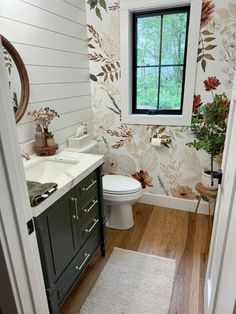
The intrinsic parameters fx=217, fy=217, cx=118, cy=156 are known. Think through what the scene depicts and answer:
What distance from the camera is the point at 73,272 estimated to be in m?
1.45

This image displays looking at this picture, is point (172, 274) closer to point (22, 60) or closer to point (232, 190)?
point (232, 190)

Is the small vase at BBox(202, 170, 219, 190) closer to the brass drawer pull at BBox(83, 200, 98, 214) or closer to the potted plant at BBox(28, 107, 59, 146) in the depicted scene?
the brass drawer pull at BBox(83, 200, 98, 214)

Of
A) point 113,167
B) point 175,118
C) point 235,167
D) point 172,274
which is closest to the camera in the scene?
point 235,167

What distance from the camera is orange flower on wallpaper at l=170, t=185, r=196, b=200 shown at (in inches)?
96.3

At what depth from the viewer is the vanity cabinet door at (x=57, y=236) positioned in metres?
1.12

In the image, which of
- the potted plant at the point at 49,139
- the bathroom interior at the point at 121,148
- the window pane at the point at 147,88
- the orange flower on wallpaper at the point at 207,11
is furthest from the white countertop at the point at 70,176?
the orange flower on wallpaper at the point at 207,11

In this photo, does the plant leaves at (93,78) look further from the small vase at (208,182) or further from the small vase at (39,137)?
the small vase at (208,182)

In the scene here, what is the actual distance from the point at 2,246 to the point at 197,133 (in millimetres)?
1909

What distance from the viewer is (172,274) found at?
171cm

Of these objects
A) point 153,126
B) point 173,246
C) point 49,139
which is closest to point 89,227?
point 49,139

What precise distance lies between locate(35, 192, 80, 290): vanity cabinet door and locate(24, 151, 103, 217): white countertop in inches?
1.7

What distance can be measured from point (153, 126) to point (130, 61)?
0.71 meters

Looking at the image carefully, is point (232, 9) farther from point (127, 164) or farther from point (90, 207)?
point (90, 207)

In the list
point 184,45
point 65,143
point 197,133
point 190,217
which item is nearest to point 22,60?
point 65,143
